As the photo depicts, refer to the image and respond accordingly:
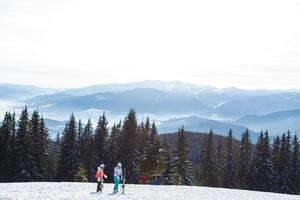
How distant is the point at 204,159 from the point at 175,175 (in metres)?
30.6

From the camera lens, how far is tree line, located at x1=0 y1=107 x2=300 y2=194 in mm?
80625

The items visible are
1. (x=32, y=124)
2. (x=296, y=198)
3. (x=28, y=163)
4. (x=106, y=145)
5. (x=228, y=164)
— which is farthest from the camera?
(x=228, y=164)

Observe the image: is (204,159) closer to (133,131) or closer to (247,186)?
(247,186)

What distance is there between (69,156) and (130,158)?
11.8 m

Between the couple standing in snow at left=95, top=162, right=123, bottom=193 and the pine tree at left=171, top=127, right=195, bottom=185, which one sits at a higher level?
the pine tree at left=171, top=127, right=195, bottom=185

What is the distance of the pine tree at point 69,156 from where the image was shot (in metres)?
87.4

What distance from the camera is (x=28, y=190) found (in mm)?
34938

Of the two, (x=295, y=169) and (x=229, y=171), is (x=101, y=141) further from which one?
(x=295, y=169)

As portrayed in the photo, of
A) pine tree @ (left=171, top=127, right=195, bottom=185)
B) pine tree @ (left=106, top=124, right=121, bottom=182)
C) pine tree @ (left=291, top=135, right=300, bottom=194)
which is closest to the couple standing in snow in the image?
pine tree @ (left=106, top=124, right=121, bottom=182)

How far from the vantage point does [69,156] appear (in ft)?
289

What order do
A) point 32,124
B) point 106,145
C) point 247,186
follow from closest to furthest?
point 32,124
point 106,145
point 247,186

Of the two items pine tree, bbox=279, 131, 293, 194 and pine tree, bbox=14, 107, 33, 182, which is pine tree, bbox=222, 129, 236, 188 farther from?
pine tree, bbox=14, 107, 33, 182

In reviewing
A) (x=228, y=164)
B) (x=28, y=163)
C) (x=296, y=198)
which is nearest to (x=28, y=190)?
(x=296, y=198)

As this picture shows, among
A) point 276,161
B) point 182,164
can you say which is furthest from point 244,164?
point 182,164
